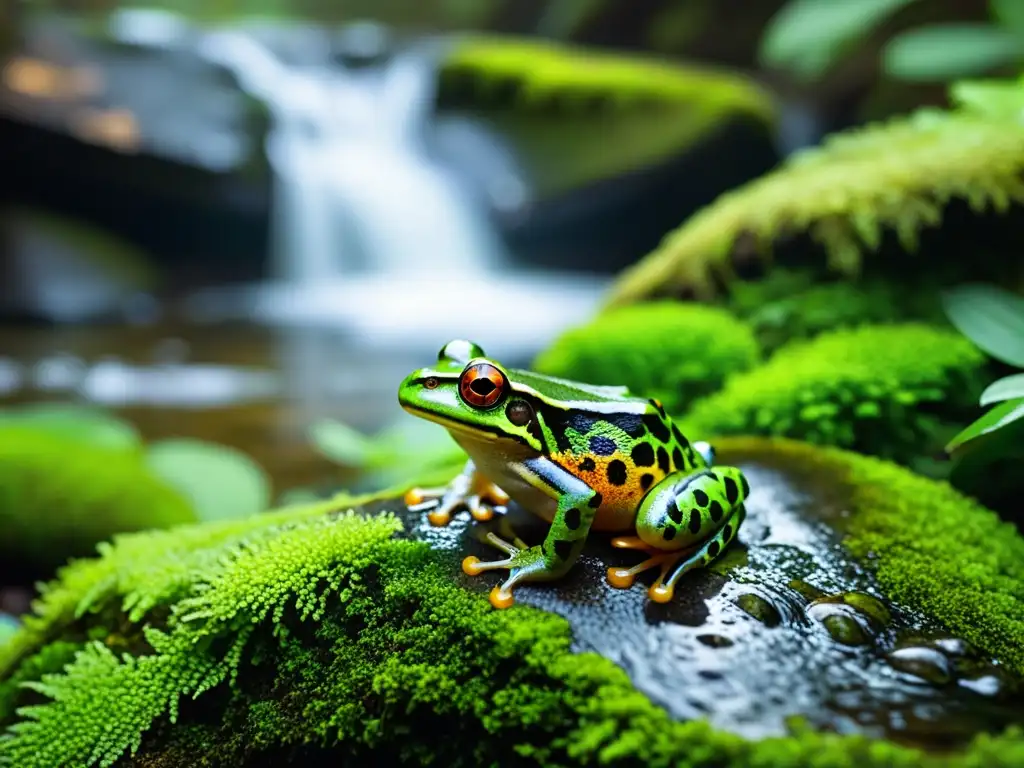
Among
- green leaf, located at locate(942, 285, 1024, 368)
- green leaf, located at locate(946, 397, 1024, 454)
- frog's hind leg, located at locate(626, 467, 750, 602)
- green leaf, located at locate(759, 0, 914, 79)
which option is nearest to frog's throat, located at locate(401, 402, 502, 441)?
frog's hind leg, located at locate(626, 467, 750, 602)

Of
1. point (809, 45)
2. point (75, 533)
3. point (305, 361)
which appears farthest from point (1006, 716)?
point (305, 361)

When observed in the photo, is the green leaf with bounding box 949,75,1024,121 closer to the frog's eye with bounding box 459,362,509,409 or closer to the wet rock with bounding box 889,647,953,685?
the wet rock with bounding box 889,647,953,685

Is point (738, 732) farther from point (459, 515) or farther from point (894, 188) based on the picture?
point (894, 188)

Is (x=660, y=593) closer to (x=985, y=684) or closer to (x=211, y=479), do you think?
(x=985, y=684)

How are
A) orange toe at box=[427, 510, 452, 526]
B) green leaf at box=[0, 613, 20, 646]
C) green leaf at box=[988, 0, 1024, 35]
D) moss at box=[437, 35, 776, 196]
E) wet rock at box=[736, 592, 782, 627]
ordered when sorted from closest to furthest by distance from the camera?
wet rock at box=[736, 592, 782, 627] → orange toe at box=[427, 510, 452, 526] → green leaf at box=[0, 613, 20, 646] → green leaf at box=[988, 0, 1024, 35] → moss at box=[437, 35, 776, 196]

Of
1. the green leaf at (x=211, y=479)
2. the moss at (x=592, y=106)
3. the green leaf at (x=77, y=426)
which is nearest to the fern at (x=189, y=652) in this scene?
the green leaf at (x=211, y=479)

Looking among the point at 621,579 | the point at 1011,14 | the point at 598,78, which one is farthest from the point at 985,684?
the point at 598,78

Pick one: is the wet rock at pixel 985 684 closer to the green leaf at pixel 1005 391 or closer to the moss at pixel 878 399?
the green leaf at pixel 1005 391
